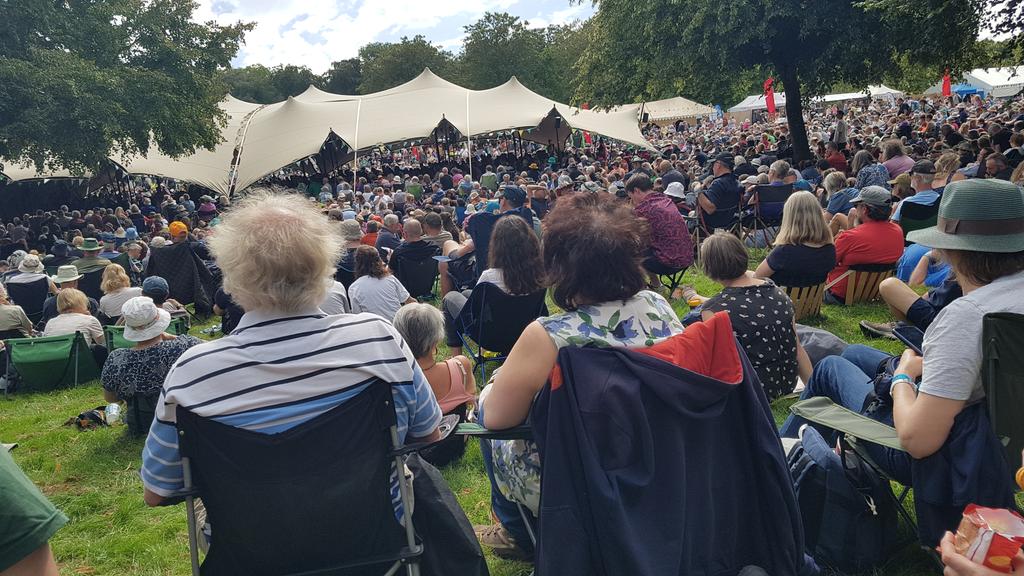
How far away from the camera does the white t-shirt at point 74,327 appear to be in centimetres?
721

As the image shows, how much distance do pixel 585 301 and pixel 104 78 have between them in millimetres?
17833

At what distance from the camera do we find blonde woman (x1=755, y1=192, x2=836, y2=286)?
5891 millimetres

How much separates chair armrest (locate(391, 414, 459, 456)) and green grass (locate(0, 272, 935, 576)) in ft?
3.13

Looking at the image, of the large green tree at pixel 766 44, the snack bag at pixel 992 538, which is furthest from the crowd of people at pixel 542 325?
the large green tree at pixel 766 44

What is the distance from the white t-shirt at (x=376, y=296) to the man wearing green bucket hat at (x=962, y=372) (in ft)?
13.9

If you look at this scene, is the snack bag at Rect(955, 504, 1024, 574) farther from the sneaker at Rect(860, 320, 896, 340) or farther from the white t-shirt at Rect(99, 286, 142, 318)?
the white t-shirt at Rect(99, 286, 142, 318)

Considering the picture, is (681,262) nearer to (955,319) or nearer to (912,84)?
(955,319)

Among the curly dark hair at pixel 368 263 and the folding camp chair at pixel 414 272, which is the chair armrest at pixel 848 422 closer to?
the curly dark hair at pixel 368 263

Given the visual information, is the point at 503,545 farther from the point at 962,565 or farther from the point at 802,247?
the point at 802,247

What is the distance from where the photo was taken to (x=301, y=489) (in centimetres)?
200

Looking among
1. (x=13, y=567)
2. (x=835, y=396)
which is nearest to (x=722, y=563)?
(x=835, y=396)

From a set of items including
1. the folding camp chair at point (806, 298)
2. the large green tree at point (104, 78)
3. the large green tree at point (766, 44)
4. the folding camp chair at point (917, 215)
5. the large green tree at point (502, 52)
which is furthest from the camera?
the large green tree at point (502, 52)

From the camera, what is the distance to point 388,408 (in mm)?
2080

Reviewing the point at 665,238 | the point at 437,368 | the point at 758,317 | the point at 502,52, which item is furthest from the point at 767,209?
the point at 502,52
